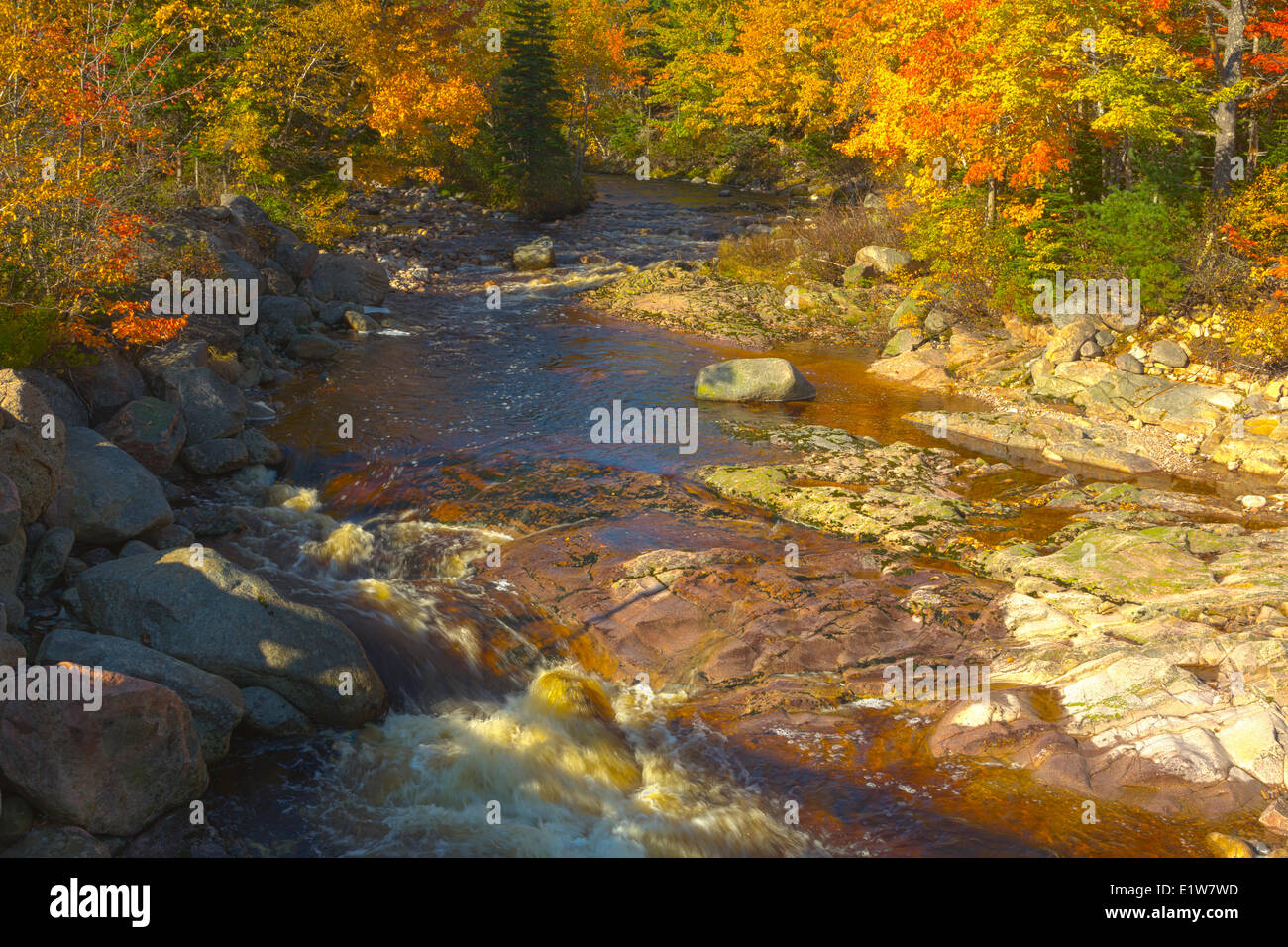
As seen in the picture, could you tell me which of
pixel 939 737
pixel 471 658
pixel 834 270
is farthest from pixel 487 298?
pixel 939 737

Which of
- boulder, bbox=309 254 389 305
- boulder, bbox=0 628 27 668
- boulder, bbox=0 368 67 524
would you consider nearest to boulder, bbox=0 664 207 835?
boulder, bbox=0 628 27 668

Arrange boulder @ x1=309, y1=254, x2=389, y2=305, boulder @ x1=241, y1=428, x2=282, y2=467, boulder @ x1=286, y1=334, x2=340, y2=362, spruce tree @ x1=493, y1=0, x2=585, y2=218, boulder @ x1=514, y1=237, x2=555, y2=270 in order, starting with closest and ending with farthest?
boulder @ x1=241, y1=428, x2=282, y2=467, boulder @ x1=286, y1=334, x2=340, y2=362, boulder @ x1=309, y1=254, x2=389, y2=305, boulder @ x1=514, y1=237, x2=555, y2=270, spruce tree @ x1=493, y1=0, x2=585, y2=218

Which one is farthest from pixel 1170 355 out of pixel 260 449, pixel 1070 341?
pixel 260 449

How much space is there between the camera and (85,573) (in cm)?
993

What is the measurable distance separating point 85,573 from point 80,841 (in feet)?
11.8

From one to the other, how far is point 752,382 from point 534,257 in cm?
1487

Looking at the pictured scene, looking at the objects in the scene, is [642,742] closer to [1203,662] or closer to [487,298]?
[1203,662]

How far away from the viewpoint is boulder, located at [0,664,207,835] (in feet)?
24.1

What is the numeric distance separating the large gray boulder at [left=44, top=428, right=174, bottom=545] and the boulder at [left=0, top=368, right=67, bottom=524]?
48 cm

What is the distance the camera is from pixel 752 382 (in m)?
20.6

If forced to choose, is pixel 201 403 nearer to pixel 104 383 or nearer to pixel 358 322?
pixel 104 383

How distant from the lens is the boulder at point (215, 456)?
583 inches

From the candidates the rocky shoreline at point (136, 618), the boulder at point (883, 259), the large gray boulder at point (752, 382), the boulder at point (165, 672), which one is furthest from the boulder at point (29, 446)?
the boulder at point (883, 259)

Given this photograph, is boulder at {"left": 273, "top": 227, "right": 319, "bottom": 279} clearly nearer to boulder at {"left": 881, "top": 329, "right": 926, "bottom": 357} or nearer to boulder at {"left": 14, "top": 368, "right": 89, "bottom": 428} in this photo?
boulder at {"left": 14, "top": 368, "right": 89, "bottom": 428}
